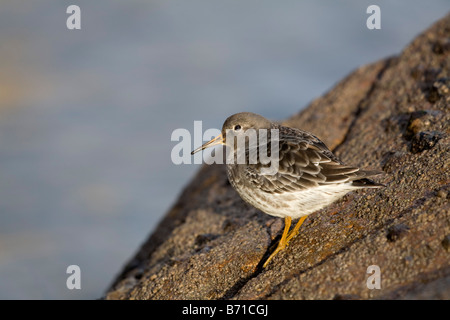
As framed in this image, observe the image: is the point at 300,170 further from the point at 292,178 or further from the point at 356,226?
the point at 356,226

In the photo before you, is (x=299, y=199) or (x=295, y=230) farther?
(x=295, y=230)

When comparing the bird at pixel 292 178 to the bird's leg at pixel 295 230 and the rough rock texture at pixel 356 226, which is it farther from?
the rough rock texture at pixel 356 226

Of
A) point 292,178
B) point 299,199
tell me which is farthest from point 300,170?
point 299,199

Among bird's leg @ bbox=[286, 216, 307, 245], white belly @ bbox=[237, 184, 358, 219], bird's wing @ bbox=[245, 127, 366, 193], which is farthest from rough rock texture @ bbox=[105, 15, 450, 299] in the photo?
bird's wing @ bbox=[245, 127, 366, 193]

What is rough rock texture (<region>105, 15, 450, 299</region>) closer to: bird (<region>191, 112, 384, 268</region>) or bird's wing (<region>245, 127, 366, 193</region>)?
bird (<region>191, 112, 384, 268</region>)
